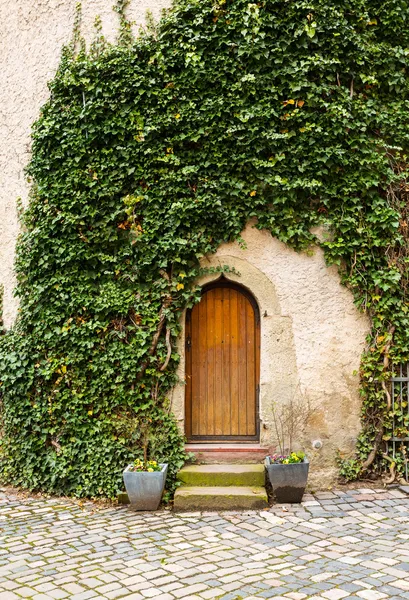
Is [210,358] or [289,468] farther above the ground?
[210,358]

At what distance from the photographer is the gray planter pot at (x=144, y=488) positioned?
19.4 ft

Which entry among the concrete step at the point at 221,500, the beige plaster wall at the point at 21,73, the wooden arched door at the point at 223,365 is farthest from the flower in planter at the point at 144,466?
the beige plaster wall at the point at 21,73

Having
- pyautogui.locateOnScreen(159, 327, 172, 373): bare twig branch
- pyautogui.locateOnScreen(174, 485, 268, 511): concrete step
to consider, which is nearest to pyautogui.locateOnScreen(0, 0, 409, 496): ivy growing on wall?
pyautogui.locateOnScreen(159, 327, 172, 373): bare twig branch

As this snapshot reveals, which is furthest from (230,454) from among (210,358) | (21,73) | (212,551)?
(21,73)

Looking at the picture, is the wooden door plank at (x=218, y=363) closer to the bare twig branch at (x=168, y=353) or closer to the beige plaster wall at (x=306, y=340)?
the beige plaster wall at (x=306, y=340)

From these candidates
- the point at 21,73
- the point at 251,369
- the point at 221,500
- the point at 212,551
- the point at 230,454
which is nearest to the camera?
the point at 212,551

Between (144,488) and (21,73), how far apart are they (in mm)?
5712

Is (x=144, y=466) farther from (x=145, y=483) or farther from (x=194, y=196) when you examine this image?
(x=194, y=196)

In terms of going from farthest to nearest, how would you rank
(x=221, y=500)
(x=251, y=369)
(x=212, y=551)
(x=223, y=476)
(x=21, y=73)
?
1. (x=21, y=73)
2. (x=251, y=369)
3. (x=223, y=476)
4. (x=221, y=500)
5. (x=212, y=551)

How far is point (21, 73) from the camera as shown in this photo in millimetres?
7805

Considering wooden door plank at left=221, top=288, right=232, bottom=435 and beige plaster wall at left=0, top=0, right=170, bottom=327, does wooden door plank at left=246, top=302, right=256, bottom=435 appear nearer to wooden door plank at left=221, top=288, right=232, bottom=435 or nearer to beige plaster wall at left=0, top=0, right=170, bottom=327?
wooden door plank at left=221, top=288, right=232, bottom=435

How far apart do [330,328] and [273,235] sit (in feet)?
4.25

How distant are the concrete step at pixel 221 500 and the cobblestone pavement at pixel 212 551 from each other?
0.11 m

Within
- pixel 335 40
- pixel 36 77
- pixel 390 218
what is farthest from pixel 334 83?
pixel 36 77
